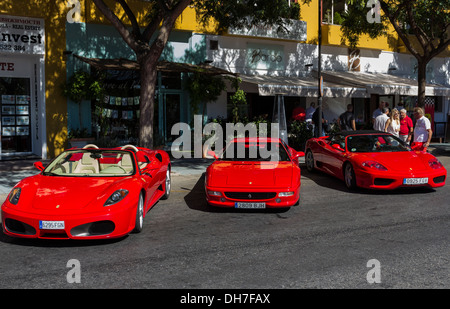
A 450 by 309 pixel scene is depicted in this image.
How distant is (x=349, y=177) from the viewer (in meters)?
9.70

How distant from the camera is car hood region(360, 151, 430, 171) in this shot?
9039 mm

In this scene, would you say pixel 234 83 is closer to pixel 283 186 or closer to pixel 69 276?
pixel 283 186

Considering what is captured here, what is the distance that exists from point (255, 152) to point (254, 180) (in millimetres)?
1325

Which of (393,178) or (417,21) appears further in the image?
(417,21)

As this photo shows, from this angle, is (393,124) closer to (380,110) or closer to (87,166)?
(380,110)

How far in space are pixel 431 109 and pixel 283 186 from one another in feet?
66.7

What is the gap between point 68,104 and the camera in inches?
613

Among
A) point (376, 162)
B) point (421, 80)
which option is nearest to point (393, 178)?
point (376, 162)

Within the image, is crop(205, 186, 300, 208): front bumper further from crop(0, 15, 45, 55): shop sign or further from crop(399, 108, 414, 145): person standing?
crop(0, 15, 45, 55): shop sign

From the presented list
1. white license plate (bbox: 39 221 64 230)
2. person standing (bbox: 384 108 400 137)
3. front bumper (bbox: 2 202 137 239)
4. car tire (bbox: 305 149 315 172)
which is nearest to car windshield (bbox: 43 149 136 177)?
front bumper (bbox: 2 202 137 239)

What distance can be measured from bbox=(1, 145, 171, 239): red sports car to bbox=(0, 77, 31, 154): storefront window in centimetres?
901

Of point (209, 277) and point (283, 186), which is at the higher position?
point (283, 186)

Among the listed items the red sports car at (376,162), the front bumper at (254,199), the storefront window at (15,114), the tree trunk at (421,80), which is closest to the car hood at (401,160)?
the red sports car at (376,162)
